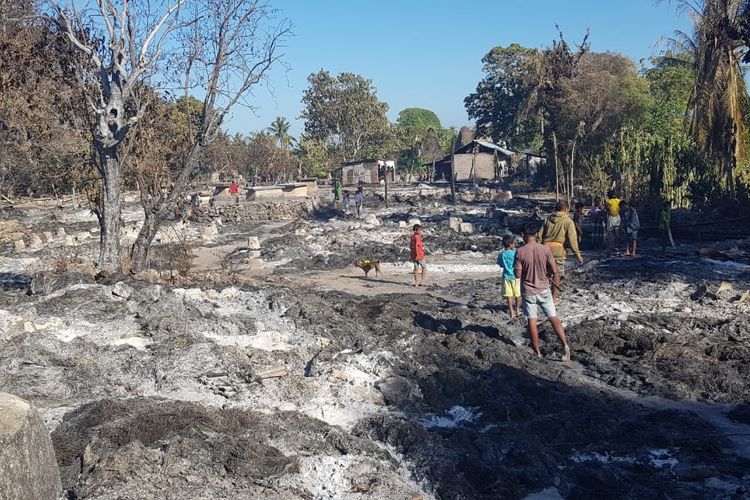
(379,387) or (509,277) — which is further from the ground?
(509,277)

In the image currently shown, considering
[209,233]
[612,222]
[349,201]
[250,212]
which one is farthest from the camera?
[349,201]

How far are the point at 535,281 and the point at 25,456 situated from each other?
5668mm

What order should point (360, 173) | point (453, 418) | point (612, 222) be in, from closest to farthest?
1. point (453, 418)
2. point (612, 222)
3. point (360, 173)

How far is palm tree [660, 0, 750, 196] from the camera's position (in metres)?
18.8

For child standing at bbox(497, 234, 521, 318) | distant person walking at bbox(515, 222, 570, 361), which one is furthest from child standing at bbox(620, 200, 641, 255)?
distant person walking at bbox(515, 222, 570, 361)

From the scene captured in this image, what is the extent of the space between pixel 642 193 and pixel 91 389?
21.9 metres

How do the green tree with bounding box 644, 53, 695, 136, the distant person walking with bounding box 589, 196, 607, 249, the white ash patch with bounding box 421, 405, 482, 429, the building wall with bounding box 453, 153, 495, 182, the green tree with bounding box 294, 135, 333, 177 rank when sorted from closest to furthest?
the white ash patch with bounding box 421, 405, 482, 429
the distant person walking with bounding box 589, 196, 607, 249
the green tree with bounding box 644, 53, 695, 136
the building wall with bounding box 453, 153, 495, 182
the green tree with bounding box 294, 135, 333, 177

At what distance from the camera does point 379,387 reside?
7500mm

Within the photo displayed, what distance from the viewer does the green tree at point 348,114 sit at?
61812mm

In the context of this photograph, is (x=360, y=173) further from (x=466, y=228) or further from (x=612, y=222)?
(x=612, y=222)

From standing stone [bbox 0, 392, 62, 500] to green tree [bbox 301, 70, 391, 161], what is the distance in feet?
191

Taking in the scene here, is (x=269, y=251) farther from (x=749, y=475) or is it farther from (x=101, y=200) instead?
(x=749, y=475)

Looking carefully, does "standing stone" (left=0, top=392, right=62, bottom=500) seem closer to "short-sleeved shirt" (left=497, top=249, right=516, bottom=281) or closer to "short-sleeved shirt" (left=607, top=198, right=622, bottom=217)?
"short-sleeved shirt" (left=497, top=249, right=516, bottom=281)

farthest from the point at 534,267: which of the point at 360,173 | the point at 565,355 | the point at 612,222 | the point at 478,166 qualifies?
the point at 478,166
